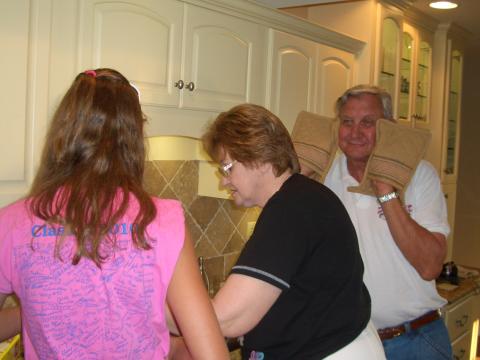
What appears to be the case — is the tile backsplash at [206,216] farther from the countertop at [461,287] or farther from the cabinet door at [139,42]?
the countertop at [461,287]

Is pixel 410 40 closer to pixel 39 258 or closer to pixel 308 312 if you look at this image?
pixel 308 312

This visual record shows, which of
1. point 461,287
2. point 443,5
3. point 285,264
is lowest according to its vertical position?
point 461,287

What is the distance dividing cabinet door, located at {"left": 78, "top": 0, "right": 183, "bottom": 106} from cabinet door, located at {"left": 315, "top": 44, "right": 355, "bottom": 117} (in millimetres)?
869

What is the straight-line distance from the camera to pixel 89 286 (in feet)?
2.86

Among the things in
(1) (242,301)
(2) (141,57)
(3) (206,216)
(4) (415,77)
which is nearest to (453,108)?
(4) (415,77)

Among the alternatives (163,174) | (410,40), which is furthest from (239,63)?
(410,40)

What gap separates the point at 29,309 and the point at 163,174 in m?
1.30

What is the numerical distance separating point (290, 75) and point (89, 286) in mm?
1524

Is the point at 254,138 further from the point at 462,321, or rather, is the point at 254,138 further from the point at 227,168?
the point at 462,321

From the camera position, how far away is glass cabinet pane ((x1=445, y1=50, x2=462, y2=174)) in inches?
142

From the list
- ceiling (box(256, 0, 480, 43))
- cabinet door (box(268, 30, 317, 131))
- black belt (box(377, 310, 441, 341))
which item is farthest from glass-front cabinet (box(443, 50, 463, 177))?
black belt (box(377, 310, 441, 341))

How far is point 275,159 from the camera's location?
1225 mm
